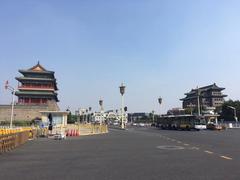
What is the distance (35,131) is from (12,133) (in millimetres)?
15993

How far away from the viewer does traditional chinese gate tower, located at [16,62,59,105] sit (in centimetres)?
8956

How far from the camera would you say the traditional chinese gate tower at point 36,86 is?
294 ft

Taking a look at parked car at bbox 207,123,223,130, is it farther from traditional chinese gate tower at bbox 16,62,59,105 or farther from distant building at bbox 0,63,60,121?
traditional chinese gate tower at bbox 16,62,59,105

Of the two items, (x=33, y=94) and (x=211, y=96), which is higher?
(x=211, y=96)

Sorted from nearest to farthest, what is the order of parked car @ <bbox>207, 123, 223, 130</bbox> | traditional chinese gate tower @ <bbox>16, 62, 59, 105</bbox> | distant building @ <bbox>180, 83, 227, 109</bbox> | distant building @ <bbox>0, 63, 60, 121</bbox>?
1. parked car @ <bbox>207, 123, 223, 130</bbox>
2. distant building @ <bbox>0, 63, 60, 121</bbox>
3. traditional chinese gate tower @ <bbox>16, 62, 59, 105</bbox>
4. distant building @ <bbox>180, 83, 227, 109</bbox>

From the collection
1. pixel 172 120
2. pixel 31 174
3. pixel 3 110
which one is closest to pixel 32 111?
pixel 3 110

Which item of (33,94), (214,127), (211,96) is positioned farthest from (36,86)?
(211,96)

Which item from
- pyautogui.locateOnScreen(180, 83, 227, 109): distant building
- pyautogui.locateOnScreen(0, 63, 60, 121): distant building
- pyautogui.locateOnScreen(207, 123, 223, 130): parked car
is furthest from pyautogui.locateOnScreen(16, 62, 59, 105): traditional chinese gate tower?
pyautogui.locateOnScreen(180, 83, 227, 109): distant building

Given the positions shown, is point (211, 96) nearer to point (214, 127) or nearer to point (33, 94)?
point (214, 127)

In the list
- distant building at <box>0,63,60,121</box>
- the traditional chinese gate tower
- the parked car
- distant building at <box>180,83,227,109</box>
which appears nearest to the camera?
the parked car

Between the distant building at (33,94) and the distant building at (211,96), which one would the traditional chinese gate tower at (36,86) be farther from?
the distant building at (211,96)

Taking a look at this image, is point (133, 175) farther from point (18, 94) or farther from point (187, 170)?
point (18, 94)

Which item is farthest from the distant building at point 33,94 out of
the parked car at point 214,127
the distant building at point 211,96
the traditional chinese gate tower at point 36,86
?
the distant building at point 211,96

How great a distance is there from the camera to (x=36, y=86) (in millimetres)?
91562
